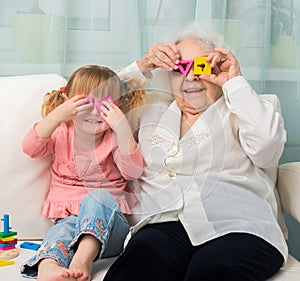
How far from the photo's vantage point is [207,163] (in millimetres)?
1484

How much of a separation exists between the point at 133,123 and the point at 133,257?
365mm

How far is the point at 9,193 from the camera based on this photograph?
162 centimetres

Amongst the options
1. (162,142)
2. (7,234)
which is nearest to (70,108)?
(162,142)

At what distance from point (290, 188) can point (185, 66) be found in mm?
416

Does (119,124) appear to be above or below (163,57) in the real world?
below

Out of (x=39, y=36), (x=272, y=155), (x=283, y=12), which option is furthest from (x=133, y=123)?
(x=283, y=12)

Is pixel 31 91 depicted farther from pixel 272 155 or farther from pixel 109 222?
pixel 272 155

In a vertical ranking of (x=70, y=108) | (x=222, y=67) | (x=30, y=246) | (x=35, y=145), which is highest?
(x=222, y=67)

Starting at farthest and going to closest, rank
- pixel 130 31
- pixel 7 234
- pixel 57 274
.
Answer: pixel 130 31 < pixel 7 234 < pixel 57 274

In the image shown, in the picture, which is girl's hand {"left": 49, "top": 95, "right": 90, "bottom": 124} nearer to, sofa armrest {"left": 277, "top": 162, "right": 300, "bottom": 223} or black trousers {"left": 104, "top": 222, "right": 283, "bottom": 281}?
black trousers {"left": 104, "top": 222, "right": 283, "bottom": 281}

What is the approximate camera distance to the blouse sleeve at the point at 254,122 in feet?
4.71

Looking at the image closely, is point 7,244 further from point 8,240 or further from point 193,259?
point 193,259

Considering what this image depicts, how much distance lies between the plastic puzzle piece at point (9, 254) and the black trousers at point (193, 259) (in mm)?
293

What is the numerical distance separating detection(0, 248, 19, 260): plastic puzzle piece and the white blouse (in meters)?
0.28
